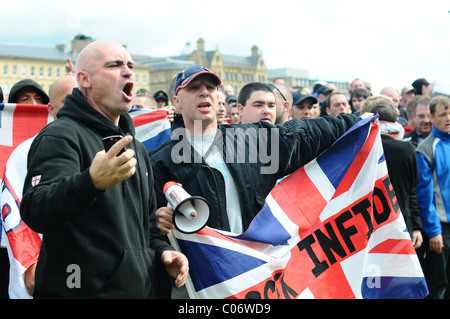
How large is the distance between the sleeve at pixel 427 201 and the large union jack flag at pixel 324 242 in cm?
207

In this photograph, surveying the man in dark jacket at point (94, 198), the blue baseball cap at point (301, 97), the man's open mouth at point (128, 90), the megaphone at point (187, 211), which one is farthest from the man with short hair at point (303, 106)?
the man's open mouth at point (128, 90)

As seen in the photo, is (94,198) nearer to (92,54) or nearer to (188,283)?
(92,54)

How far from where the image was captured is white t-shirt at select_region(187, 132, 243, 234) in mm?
4215

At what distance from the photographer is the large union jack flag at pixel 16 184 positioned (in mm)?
4188

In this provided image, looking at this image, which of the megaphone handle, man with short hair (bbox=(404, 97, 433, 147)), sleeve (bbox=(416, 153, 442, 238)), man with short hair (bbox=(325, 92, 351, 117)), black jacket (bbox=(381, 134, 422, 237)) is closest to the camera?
the megaphone handle

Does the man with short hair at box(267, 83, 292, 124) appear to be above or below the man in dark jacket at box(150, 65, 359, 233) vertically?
above

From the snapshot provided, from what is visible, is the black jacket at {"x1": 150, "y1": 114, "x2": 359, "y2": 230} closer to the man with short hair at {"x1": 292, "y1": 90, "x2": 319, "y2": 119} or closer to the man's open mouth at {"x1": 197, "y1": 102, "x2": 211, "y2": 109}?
the man's open mouth at {"x1": 197, "y1": 102, "x2": 211, "y2": 109}

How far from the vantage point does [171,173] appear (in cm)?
423

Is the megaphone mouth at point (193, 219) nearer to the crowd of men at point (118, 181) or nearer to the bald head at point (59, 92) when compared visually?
the crowd of men at point (118, 181)

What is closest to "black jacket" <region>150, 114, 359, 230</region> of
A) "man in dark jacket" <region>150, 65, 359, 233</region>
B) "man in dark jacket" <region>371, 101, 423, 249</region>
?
"man in dark jacket" <region>150, 65, 359, 233</region>

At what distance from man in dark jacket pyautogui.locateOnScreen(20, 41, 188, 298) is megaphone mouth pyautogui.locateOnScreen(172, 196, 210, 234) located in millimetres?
169

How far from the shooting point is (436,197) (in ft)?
23.1

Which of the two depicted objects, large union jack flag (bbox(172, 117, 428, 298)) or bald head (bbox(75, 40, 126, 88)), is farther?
large union jack flag (bbox(172, 117, 428, 298))
